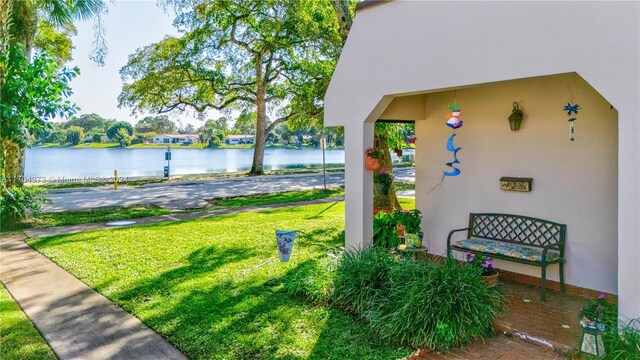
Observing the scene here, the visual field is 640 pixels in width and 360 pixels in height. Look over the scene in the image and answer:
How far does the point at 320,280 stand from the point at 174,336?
2053 mm

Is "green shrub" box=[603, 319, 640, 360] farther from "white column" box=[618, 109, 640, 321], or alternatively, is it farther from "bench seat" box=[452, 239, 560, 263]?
"bench seat" box=[452, 239, 560, 263]

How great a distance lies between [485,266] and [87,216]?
11135 mm

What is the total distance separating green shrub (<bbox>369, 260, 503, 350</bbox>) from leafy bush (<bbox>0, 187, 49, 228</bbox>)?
977 cm

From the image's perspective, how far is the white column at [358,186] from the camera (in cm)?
616

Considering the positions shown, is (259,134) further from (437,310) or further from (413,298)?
(437,310)

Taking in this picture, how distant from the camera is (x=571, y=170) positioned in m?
5.62

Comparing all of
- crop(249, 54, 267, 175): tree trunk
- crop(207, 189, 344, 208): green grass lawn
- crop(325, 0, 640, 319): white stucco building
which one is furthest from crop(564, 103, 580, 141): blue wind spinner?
crop(249, 54, 267, 175): tree trunk

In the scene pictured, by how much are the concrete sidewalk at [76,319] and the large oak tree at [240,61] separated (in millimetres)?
16000

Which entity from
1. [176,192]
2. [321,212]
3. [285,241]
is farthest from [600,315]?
[176,192]

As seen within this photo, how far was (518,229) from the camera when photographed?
613 centimetres

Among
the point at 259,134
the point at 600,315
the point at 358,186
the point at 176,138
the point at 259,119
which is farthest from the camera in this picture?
the point at 176,138

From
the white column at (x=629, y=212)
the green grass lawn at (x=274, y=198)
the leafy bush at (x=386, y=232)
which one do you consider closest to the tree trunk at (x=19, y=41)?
the green grass lawn at (x=274, y=198)

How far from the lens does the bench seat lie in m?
5.38

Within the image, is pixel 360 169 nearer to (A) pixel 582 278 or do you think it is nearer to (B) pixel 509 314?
(B) pixel 509 314
